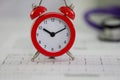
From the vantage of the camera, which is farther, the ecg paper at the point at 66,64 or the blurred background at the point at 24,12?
the blurred background at the point at 24,12

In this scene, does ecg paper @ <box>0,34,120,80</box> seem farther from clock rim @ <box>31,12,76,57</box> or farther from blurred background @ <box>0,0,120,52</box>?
blurred background @ <box>0,0,120,52</box>

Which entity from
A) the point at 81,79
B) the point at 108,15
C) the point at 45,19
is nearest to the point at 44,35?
the point at 45,19

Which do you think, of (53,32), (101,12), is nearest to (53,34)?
(53,32)

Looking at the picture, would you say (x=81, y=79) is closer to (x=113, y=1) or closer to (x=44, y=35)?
(x=44, y=35)

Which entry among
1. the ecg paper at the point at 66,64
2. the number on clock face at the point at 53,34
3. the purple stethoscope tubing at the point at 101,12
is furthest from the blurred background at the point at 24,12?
the number on clock face at the point at 53,34

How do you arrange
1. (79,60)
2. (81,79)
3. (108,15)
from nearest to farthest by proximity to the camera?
(81,79)
(79,60)
(108,15)

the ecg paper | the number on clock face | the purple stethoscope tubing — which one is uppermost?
the purple stethoscope tubing

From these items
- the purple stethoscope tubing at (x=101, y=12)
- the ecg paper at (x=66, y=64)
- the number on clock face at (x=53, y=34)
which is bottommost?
the ecg paper at (x=66, y=64)

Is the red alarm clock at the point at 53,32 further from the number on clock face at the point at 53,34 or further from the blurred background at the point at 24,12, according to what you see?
the blurred background at the point at 24,12

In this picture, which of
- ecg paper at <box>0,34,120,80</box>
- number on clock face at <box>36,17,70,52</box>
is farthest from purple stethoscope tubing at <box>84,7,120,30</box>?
number on clock face at <box>36,17,70,52</box>
